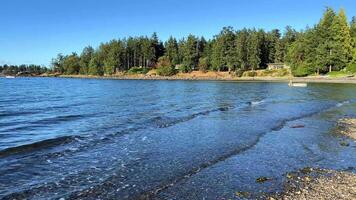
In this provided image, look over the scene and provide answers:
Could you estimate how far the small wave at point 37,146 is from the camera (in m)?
18.2

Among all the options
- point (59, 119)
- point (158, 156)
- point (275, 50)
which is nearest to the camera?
point (158, 156)

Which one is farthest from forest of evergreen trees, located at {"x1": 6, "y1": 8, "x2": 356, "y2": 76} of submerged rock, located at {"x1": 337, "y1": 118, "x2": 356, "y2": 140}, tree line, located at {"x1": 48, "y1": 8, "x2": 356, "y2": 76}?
submerged rock, located at {"x1": 337, "y1": 118, "x2": 356, "y2": 140}

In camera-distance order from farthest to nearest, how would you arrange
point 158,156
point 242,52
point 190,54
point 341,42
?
point 190,54 < point 242,52 < point 341,42 < point 158,156

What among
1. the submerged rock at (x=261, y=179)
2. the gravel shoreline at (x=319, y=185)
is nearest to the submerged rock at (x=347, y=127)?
the gravel shoreline at (x=319, y=185)

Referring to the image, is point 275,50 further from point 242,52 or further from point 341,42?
point 341,42

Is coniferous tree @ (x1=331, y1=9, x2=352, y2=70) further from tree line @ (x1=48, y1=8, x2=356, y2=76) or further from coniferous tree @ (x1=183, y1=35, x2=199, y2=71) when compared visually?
coniferous tree @ (x1=183, y1=35, x2=199, y2=71)

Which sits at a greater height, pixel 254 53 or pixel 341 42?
pixel 341 42

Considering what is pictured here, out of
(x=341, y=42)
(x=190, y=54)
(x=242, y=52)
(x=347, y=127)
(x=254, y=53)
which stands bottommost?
(x=347, y=127)

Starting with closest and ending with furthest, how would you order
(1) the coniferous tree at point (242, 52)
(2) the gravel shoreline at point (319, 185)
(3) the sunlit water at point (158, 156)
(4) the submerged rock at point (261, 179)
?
(2) the gravel shoreline at point (319, 185) < (3) the sunlit water at point (158, 156) < (4) the submerged rock at point (261, 179) < (1) the coniferous tree at point (242, 52)

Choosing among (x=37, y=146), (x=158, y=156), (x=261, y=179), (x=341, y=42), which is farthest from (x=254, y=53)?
(x=261, y=179)

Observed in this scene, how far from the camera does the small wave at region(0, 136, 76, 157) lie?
18.2 meters

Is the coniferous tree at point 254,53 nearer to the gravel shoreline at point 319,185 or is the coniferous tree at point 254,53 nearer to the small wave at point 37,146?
the small wave at point 37,146

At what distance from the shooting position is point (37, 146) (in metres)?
19.6

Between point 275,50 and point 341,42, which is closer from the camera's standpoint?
point 341,42
